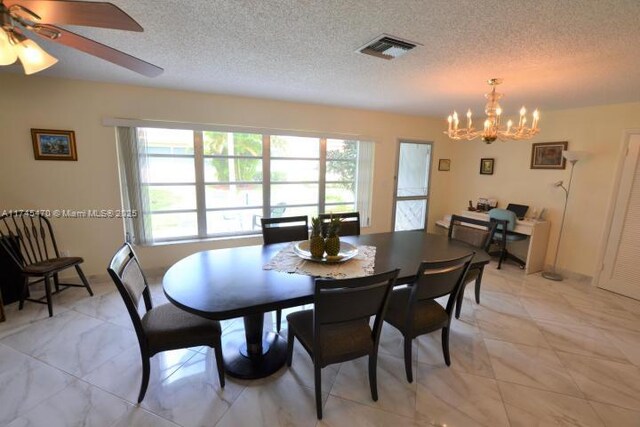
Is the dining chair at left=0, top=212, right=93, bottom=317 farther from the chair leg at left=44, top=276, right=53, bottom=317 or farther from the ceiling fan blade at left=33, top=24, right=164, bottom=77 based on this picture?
the ceiling fan blade at left=33, top=24, right=164, bottom=77

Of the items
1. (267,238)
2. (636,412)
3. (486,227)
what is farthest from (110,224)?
(636,412)

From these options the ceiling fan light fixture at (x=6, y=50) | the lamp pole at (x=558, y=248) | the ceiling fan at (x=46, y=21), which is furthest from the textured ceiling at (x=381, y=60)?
the lamp pole at (x=558, y=248)

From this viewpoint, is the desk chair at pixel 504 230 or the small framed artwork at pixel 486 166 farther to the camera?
the small framed artwork at pixel 486 166

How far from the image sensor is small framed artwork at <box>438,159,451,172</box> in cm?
509

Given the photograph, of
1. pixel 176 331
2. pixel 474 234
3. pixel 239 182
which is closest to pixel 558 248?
pixel 474 234

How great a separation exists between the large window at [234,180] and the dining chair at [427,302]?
2424mm

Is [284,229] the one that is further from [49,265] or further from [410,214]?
[410,214]

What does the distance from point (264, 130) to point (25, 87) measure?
2.29m

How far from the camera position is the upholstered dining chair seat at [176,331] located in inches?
66.1

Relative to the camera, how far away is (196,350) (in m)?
2.23

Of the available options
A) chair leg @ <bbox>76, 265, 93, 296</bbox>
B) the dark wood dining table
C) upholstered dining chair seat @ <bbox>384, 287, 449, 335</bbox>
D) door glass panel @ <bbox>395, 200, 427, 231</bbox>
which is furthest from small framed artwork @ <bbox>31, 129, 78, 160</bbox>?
door glass panel @ <bbox>395, 200, 427, 231</bbox>

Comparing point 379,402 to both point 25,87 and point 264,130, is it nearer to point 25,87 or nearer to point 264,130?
point 264,130

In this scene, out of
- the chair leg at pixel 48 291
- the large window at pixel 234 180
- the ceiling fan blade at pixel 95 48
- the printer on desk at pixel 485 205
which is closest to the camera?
the ceiling fan blade at pixel 95 48

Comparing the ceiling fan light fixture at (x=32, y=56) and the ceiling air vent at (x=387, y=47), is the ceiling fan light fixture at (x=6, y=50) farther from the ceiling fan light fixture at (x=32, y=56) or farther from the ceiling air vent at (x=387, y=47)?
the ceiling air vent at (x=387, y=47)
